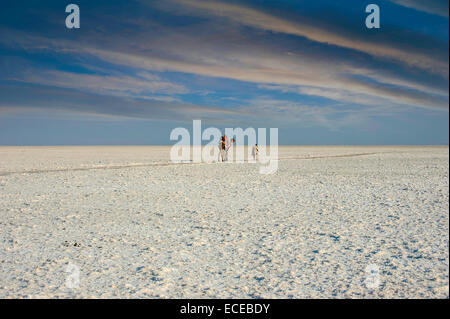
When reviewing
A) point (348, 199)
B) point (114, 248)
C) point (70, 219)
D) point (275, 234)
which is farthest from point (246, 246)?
point (348, 199)

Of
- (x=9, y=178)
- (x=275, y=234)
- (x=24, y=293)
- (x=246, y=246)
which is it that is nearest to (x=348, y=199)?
(x=275, y=234)

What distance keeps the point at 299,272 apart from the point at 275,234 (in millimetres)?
1874

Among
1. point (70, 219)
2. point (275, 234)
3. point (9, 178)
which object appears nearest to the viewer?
point (275, 234)

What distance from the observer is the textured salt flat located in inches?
171

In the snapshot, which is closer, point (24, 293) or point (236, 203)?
point (24, 293)

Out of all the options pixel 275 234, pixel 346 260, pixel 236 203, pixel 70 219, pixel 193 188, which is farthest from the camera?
pixel 193 188

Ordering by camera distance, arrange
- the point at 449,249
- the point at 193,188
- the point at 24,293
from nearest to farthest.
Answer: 1. the point at 24,293
2. the point at 449,249
3. the point at 193,188

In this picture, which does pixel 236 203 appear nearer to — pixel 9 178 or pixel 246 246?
pixel 246 246

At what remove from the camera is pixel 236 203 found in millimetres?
9789

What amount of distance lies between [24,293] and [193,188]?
28.2 ft

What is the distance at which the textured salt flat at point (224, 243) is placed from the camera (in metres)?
4.34

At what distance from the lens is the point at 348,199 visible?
10344 millimetres

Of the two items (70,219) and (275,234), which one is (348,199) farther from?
(70,219)

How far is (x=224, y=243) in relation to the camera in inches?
240
